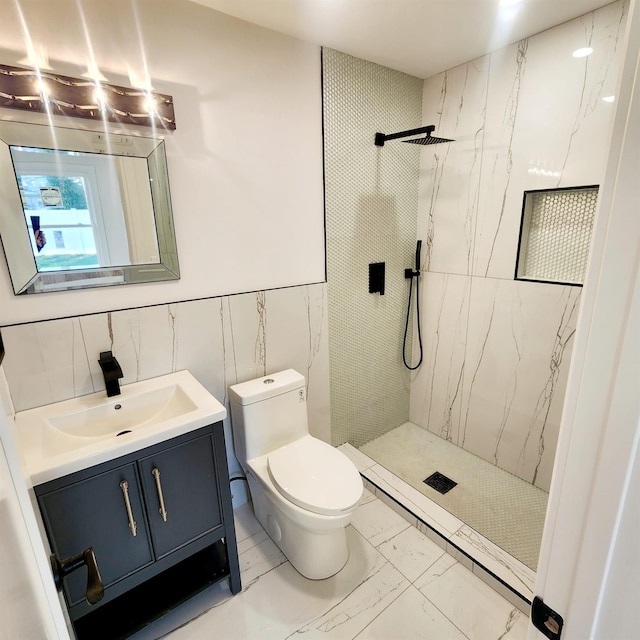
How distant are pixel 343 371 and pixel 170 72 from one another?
1.84 m

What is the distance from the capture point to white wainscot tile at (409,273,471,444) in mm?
2453

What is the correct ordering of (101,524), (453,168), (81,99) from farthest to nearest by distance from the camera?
(453,168) < (81,99) < (101,524)

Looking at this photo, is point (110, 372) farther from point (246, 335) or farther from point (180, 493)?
point (246, 335)

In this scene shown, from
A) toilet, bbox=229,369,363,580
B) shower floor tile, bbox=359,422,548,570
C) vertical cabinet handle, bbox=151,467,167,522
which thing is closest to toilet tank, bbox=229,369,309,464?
toilet, bbox=229,369,363,580

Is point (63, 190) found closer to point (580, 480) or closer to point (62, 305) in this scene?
point (62, 305)

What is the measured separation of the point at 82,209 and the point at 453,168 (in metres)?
2.06

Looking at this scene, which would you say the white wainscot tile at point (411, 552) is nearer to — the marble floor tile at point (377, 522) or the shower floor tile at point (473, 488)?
the marble floor tile at point (377, 522)

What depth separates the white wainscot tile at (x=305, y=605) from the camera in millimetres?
1513

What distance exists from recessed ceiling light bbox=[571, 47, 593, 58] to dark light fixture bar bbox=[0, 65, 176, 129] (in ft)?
6.19

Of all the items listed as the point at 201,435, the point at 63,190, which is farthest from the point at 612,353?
the point at 63,190

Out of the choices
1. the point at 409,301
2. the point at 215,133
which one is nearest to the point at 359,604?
the point at 409,301

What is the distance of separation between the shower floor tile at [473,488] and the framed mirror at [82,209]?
1.89 m

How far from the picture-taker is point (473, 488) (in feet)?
7.32

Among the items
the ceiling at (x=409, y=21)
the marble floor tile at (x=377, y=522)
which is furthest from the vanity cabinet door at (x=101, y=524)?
the ceiling at (x=409, y=21)
